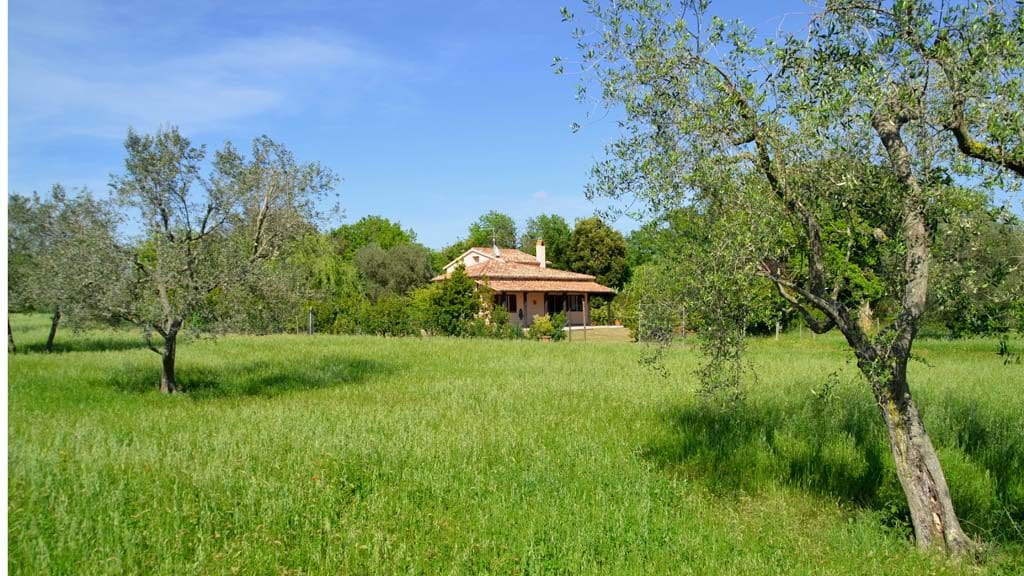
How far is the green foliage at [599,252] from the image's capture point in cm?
6712

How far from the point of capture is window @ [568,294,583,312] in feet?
186

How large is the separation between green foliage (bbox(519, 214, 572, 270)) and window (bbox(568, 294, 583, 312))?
12293mm

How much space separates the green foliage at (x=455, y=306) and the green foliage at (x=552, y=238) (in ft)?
107

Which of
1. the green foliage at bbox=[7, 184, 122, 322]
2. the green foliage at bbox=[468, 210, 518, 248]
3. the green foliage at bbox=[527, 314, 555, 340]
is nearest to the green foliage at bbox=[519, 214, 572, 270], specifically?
the green foliage at bbox=[468, 210, 518, 248]

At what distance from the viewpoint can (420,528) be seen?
6.96m

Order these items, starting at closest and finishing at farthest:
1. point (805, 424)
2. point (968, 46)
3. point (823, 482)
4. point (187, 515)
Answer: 1. point (968, 46)
2. point (187, 515)
3. point (823, 482)
4. point (805, 424)

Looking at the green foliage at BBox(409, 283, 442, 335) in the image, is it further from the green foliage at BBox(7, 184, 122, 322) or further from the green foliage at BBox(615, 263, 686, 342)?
the green foliage at BBox(615, 263, 686, 342)

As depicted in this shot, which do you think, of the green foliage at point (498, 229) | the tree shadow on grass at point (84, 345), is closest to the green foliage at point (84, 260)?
the tree shadow on grass at point (84, 345)

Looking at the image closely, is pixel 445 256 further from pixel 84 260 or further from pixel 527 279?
pixel 84 260

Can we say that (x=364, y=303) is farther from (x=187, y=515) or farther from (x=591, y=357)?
(x=187, y=515)

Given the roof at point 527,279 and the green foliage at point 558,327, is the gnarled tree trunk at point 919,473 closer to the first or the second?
the green foliage at point 558,327

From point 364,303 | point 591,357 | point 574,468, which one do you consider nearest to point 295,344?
point 364,303

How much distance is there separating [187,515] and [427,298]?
30993 mm

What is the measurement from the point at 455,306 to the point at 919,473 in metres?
29.8
